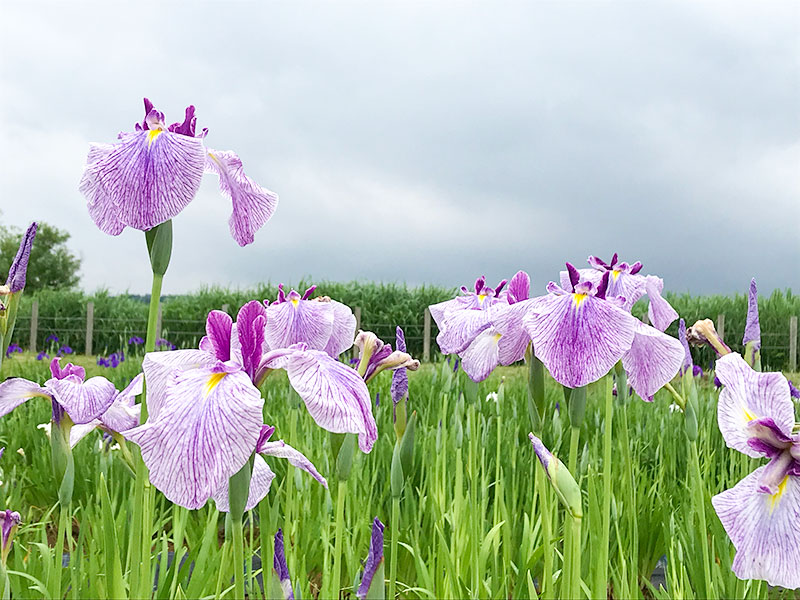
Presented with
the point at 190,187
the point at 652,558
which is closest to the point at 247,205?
the point at 190,187

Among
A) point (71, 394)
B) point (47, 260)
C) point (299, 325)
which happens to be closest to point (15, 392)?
point (71, 394)

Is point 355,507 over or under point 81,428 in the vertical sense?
under

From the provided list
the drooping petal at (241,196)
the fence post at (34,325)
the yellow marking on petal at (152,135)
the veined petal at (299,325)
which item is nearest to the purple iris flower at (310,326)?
the veined petal at (299,325)

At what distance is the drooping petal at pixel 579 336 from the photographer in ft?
3.87

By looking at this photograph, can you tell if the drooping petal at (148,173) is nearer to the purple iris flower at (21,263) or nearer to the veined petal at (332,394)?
the purple iris flower at (21,263)

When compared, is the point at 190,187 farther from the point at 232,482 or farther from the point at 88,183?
the point at 232,482

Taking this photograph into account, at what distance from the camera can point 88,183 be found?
1.30m

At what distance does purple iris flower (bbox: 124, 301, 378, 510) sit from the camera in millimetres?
856

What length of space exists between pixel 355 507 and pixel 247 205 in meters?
1.56

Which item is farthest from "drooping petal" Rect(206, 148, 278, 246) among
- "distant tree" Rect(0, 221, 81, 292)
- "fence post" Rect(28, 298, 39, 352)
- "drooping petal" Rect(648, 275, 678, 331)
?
"distant tree" Rect(0, 221, 81, 292)

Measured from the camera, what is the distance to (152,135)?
4.10 feet

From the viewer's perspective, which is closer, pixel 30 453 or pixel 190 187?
pixel 190 187

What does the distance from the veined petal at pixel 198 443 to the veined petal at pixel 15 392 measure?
79 centimetres

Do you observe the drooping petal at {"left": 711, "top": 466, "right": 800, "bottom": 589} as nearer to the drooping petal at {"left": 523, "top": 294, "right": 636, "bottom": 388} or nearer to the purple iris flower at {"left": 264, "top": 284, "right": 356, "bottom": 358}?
the drooping petal at {"left": 523, "top": 294, "right": 636, "bottom": 388}
